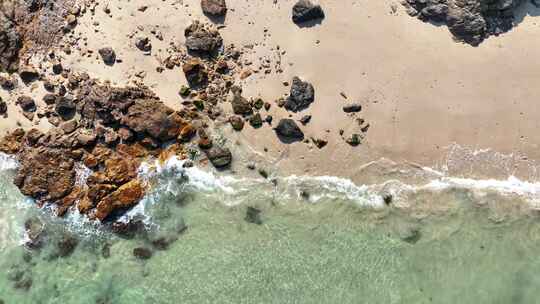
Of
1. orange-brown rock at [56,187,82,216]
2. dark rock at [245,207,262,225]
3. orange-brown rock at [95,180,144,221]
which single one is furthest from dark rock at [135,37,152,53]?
dark rock at [245,207,262,225]

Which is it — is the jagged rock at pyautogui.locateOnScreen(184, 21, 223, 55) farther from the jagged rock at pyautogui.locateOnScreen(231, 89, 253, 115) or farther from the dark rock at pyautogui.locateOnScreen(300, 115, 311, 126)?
the dark rock at pyautogui.locateOnScreen(300, 115, 311, 126)

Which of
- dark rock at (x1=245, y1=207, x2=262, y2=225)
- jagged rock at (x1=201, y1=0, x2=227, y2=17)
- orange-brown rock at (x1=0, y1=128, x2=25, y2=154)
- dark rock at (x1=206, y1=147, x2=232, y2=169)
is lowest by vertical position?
dark rock at (x1=245, y1=207, x2=262, y2=225)

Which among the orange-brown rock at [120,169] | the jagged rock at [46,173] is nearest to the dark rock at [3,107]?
the jagged rock at [46,173]

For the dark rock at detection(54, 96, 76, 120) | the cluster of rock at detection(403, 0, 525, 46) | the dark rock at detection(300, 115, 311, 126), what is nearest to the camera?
the cluster of rock at detection(403, 0, 525, 46)

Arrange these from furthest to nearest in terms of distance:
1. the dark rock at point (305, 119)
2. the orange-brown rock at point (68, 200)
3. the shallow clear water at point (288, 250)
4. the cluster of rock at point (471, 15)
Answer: the orange-brown rock at point (68, 200), the dark rock at point (305, 119), the shallow clear water at point (288, 250), the cluster of rock at point (471, 15)

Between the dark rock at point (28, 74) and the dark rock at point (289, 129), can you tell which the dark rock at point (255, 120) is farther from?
the dark rock at point (28, 74)

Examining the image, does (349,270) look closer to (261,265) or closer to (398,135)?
(261,265)

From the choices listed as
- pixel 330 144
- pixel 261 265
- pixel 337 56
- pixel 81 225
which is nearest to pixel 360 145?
pixel 330 144
